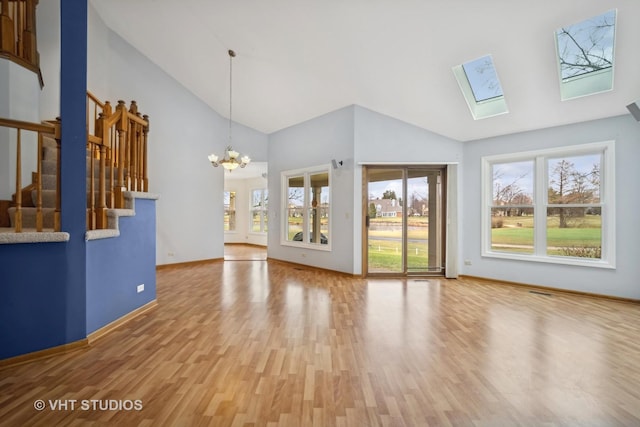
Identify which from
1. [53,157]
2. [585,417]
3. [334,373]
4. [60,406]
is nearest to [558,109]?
[585,417]

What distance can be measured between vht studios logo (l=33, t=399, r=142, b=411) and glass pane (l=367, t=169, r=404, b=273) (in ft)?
14.9

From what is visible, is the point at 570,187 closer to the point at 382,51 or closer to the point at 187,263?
the point at 382,51

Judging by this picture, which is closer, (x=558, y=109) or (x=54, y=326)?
(x=54, y=326)

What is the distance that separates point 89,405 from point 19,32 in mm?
4826

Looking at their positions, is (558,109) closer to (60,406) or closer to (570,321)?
(570,321)

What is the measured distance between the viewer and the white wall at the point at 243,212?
433 inches

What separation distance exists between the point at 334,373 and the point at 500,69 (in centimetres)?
440

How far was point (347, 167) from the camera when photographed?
5773 mm

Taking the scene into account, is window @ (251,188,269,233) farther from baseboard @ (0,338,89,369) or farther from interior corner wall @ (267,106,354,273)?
baseboard @ (0,338,89,369)

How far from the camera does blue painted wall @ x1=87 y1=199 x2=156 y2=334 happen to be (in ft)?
8.73

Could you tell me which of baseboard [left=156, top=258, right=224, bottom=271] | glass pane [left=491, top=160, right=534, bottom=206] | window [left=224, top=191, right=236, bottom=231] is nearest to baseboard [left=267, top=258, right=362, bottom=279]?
baseboard [left=156, top=258, right=224, bottom=271]

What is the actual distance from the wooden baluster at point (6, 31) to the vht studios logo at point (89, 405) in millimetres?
4180

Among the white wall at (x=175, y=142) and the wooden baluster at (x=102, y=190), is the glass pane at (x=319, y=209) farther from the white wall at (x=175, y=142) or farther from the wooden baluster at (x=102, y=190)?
the wooden baluster at (x=102, y=190)

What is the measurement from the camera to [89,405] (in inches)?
69.4
